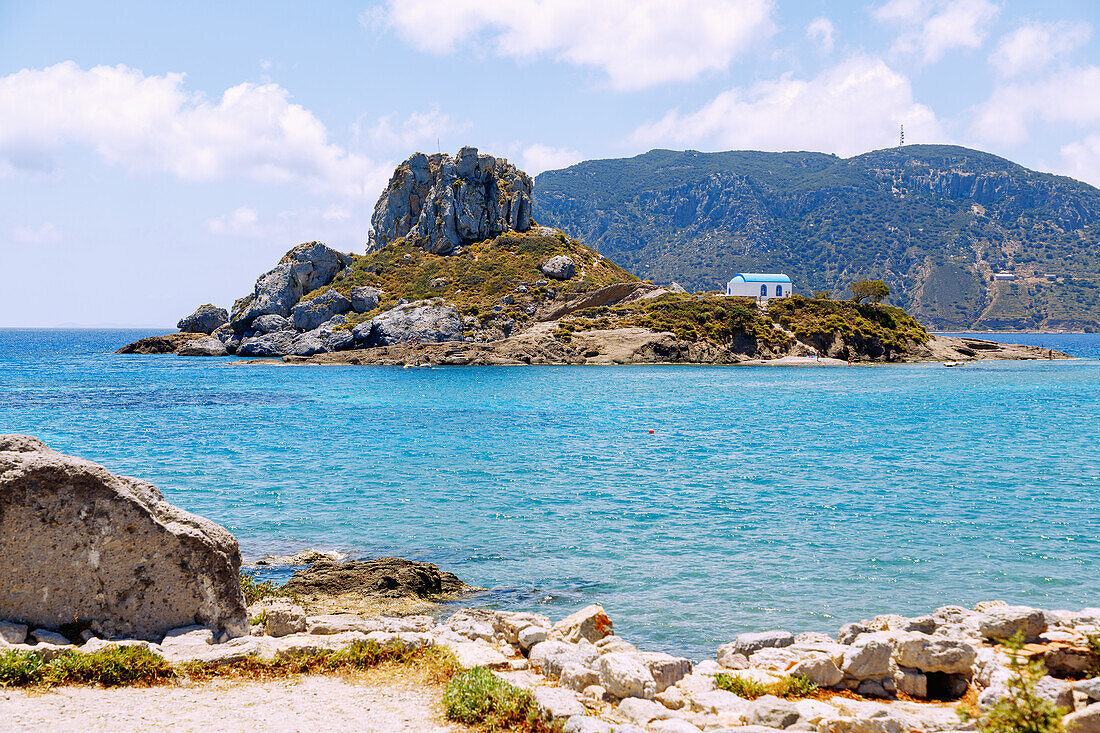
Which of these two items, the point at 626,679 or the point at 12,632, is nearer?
the point at 626,679

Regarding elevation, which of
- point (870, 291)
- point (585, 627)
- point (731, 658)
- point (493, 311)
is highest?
point (870, 291)

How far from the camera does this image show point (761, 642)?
1183cm

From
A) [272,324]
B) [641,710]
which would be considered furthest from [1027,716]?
[272,324]

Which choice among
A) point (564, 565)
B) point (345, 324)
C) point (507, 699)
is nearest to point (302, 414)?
point (564, 565)

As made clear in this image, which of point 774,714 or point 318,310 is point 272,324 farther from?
point 774,714

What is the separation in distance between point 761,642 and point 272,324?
119 meters

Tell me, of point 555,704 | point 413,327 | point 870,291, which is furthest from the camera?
point 870,291

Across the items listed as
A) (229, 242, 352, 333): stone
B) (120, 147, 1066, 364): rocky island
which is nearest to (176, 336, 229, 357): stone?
(120, 147, 1066, 364): rocky island

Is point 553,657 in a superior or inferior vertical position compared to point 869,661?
inferior

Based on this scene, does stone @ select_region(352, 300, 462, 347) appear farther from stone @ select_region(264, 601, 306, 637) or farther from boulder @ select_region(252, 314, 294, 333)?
stone @ select_region(264, 601, 306, 637)

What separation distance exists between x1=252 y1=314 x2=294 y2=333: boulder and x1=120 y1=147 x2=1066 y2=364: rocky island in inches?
10.0

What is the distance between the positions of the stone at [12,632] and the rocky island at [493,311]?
89.1 meters

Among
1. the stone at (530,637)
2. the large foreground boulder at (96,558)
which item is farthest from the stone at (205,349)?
the stone at (530,637)

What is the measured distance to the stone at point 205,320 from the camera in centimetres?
14325
